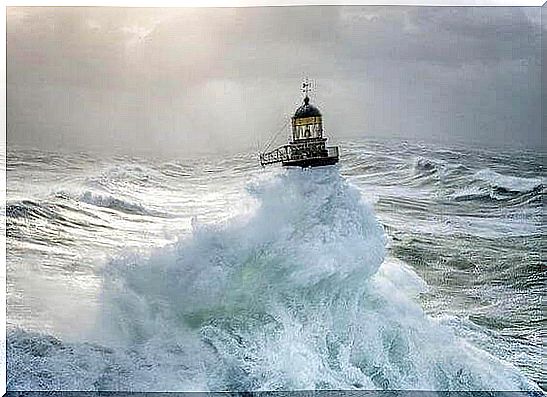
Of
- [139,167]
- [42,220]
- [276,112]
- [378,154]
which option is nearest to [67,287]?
[42,220]

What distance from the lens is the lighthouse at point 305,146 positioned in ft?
13.1

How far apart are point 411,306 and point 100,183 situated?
5.40 feet

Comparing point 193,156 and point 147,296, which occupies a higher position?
point 193,156

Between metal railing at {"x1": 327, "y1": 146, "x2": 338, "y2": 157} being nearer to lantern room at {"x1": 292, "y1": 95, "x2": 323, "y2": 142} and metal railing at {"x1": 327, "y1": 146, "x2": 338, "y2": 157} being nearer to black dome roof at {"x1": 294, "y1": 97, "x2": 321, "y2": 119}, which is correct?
lantern room at {"x1": 292, "y1": 95, "x2": 323, "y2": 142}

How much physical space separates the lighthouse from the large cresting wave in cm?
6

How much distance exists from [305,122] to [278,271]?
2.44 feet

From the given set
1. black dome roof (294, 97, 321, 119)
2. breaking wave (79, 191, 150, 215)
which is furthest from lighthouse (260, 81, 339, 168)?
breaking wave (79, 191, 150, 215)

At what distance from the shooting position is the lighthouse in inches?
157

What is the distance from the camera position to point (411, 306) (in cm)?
397

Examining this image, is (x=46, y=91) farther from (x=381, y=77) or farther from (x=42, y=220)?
(x=381, y=77)

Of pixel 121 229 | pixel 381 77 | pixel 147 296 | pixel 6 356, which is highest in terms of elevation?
pixel 381 77

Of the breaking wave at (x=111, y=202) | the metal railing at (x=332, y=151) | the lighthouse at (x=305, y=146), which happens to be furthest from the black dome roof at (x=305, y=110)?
the breaking wave at (x=111, y=202)

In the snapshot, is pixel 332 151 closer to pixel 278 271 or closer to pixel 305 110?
pixel 305 110

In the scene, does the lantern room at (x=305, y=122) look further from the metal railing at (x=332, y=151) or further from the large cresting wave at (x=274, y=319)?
the large cresting wave at (x=274, y=319)
